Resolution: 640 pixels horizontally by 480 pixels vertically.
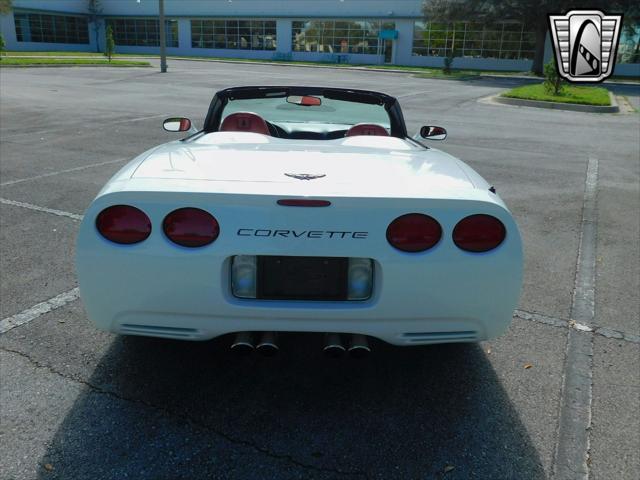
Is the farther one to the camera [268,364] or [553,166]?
[553,166]

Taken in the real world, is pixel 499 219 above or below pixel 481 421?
above

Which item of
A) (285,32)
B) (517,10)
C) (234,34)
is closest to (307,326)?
(517,10)

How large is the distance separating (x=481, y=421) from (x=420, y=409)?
0.27m

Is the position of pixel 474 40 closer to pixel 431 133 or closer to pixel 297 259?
pixel 431 133

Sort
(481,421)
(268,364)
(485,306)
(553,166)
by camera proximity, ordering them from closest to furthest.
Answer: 1. (485,306)
2. (481,421)
3. (268,364)
4. (553,166)

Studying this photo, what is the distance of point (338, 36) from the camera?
4972cm

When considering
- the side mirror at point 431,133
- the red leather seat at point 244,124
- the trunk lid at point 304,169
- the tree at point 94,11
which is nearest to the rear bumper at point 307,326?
the trunk lid at point 304,169

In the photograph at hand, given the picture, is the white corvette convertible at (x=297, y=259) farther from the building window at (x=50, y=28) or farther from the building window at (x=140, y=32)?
the building window at (x=140, y=32)

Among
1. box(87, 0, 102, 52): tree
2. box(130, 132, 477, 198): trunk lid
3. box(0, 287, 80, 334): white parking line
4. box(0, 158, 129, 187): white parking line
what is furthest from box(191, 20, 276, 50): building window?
box(130, 132, 477, 198): trunk lid

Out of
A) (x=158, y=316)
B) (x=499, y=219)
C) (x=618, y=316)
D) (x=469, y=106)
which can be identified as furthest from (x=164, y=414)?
(x=469, y=106)

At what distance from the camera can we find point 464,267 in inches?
91.0

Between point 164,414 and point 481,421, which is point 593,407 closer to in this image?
point 481,421

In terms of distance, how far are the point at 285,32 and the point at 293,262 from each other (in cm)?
5293

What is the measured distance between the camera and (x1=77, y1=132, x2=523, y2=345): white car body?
224 centimetres
